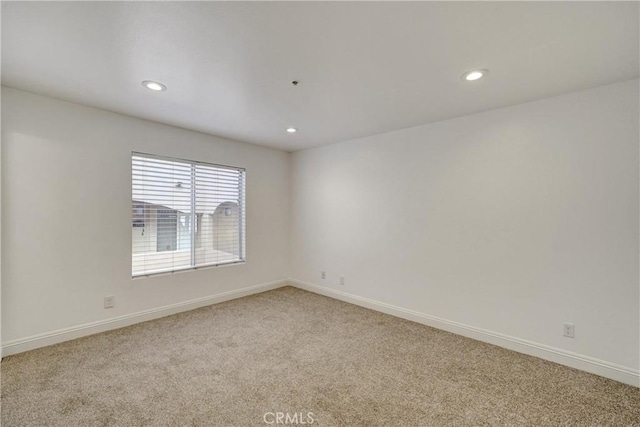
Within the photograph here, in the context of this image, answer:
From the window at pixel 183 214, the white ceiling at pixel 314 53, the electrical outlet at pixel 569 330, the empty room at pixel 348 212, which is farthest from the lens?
the window at pixel 183 214

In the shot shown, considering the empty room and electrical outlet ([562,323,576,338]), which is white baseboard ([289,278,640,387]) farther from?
electrical outlet ([562,323,576,338])

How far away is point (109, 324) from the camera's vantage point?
9.68 ft

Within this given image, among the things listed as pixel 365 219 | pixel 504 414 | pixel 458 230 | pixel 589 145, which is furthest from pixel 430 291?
pixel 589 145

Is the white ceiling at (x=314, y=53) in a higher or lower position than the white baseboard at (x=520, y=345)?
higher

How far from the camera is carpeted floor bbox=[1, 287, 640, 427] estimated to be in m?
1.76

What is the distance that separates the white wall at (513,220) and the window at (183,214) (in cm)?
170

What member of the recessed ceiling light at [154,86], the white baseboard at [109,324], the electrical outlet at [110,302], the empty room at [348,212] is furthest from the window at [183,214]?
the recessed ceiling light at [154,86]

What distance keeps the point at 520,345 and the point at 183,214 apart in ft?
13.0

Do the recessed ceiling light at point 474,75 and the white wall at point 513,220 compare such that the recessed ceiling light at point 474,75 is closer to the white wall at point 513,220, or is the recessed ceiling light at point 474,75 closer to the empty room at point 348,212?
the empty room at point 348,212

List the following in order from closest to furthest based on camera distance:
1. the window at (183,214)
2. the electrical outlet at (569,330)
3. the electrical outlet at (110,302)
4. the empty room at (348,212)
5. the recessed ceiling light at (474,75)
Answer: the empty room at (348,212) → the recessed ceiling light at (474,75) → the electrical outlet at (569,330) → the electrical outlet at (110,302) → the window at (183,214)

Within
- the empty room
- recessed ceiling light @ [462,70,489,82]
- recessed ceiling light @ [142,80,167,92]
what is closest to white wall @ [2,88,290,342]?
the empty room

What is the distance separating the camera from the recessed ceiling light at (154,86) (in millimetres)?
2260

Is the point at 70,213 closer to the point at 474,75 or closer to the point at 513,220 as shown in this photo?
the point at 474,75

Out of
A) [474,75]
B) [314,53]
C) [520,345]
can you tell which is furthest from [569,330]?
[314,53]
